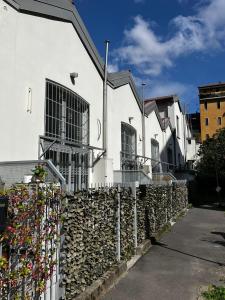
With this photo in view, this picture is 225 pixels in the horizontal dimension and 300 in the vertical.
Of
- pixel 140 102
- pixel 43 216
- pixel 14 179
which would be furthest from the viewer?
pixel 140 102

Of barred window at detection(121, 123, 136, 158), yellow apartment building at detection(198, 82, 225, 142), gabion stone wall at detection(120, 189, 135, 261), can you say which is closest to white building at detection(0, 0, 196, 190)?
barred window at detection(121, 123, 136, 158)

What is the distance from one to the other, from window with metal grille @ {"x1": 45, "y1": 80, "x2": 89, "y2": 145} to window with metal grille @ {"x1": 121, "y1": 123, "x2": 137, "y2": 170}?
466 centimetres

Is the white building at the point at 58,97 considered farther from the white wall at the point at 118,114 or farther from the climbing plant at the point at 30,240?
the climbing plant at the point at 30,240

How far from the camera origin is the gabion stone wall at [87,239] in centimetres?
508

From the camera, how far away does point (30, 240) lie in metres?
4.24

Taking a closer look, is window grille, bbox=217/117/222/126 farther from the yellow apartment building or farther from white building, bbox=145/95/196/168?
white building, bbox=145/95/196/168

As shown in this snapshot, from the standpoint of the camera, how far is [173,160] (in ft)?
117

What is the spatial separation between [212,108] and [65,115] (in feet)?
181

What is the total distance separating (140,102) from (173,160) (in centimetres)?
1436

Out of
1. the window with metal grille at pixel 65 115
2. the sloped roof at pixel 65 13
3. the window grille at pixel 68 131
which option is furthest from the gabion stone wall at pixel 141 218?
the sloped roof at pixel 65 13

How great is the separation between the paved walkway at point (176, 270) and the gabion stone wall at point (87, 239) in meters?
0.56

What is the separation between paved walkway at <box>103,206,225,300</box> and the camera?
6.00 metres

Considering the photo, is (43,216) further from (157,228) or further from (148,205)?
(157,228)

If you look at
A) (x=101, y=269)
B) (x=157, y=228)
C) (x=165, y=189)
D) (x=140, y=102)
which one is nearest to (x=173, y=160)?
(x=140, y=102)
